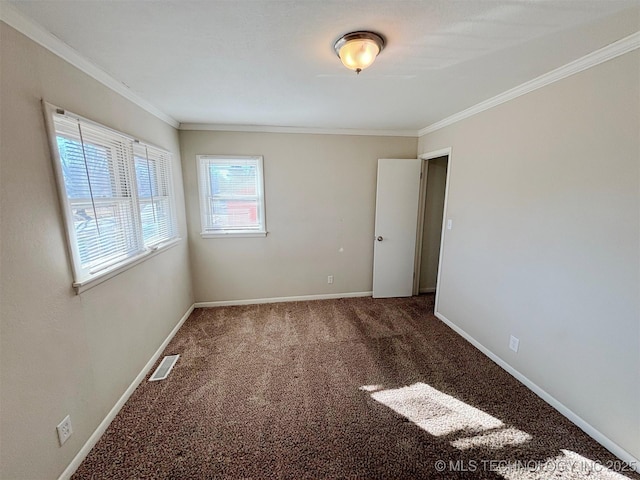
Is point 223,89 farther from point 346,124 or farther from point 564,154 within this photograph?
point 564,154

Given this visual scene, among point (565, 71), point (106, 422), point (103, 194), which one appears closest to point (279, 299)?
point (106, 422)

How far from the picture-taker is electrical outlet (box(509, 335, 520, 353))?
213 cm

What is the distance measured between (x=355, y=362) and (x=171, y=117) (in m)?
3.17

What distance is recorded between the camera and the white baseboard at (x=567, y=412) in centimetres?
147

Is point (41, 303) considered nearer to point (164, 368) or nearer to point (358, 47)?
point (164, 368)

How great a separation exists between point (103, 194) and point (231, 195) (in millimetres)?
1621

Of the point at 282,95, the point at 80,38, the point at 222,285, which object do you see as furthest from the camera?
the point at 222,285

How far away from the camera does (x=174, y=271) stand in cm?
285

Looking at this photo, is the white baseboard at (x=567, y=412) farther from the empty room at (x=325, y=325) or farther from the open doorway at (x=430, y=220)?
the open doorway at (x=430, y=220)

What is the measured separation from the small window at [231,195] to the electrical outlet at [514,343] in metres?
2.82

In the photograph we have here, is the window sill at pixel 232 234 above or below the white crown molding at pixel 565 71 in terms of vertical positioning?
below

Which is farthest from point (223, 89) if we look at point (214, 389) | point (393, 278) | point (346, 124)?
point (393, 278)

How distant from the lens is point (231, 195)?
A: 10.8 feet

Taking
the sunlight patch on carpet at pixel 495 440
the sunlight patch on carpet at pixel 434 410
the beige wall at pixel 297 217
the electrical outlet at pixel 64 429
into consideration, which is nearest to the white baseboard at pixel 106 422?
the electrical outlet at pixel 64 429
